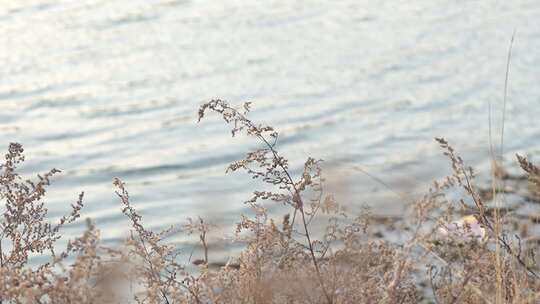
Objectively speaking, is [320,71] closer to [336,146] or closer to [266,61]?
[266,61]

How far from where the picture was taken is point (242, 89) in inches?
403

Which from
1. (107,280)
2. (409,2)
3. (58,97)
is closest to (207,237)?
(107,280)

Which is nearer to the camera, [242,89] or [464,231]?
[464,231]

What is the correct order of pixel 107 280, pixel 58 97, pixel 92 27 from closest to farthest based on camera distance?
pixel 107 280
pixel 58 97
pixel 92 27

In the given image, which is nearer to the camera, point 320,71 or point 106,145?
point 106,145

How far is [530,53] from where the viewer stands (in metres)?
11.2

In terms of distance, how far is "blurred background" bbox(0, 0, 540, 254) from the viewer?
27.8ft

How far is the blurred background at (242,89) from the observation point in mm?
8469

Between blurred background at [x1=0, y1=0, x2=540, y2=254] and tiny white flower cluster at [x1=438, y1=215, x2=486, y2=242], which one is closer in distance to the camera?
tiny white flower cluster at [x1=438, y1=215, x2=486, y2=242]

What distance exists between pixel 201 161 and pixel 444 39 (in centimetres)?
381

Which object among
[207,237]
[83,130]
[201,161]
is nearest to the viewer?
[207,237]

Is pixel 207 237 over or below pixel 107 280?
below

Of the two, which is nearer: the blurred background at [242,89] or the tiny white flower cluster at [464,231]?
the tiny white flower cluster at [464,231]

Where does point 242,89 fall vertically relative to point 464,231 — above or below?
above
